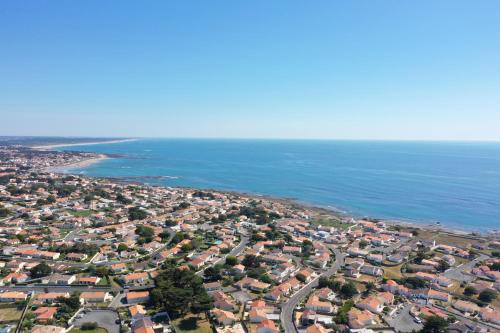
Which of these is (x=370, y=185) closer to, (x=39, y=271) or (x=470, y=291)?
(x=470, y=291)

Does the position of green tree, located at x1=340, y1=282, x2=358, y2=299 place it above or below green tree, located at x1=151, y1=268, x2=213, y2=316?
below

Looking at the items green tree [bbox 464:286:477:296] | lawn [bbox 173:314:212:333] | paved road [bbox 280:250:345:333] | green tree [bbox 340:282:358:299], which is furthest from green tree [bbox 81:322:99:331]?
green tree [bbox 464:286:477:296]

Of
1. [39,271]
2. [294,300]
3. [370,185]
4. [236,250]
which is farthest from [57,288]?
[370,185]

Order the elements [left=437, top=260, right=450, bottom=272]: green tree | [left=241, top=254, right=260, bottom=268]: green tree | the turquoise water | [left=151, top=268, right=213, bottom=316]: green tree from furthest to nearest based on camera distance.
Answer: the turquoise water
[left=437, top=260, right=450, bottom=272]: green tree
[left=241, top=254, right=260, bottom=268]: green tree
[left=151, top=268, right=213, bottom=316]: green tree

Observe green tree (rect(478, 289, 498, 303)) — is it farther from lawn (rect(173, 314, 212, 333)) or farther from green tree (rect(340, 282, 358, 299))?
lawn (rect(173, 314, 212, 333))

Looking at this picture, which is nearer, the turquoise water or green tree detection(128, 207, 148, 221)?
green tree detection(128, 207, 148, 221)

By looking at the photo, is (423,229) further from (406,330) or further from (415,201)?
(406,330)

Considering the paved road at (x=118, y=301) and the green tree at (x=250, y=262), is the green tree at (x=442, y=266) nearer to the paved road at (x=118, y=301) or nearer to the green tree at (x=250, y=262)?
the green tree at (x=250, y=262)
